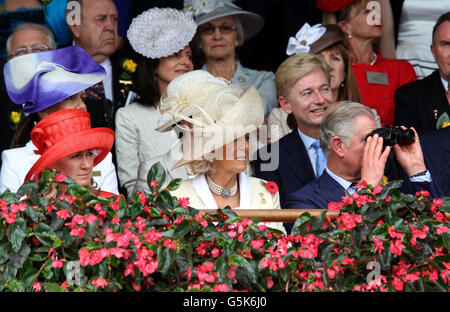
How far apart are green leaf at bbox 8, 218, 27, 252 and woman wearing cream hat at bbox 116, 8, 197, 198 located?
6.50 feet

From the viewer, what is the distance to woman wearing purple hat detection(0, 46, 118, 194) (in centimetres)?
371

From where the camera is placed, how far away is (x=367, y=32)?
525 centimetres

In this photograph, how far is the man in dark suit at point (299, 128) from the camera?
14.1 ft

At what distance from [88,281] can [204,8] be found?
303 cm

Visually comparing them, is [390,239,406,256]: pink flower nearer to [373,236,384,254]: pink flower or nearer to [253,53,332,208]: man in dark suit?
[373,236,384,254]: pink flower

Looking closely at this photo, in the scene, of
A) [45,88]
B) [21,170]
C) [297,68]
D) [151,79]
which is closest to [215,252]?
[45,88]

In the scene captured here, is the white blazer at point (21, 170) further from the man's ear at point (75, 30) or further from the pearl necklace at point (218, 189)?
the man's ear at point (75, 30)

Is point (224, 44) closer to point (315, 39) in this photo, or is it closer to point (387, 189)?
point (315, 39)

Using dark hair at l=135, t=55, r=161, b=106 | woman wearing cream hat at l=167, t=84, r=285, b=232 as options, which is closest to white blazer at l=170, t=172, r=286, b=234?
woman wearing cream hat at l=167, t=84, r=285, b=232

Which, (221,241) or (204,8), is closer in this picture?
(221,241)

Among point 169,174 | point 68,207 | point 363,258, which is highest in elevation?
point 68,207

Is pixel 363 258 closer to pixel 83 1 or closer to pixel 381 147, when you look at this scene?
pixel 381 147

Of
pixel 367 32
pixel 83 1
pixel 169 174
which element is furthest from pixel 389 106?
pixel 83 1

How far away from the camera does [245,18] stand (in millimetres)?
5336
